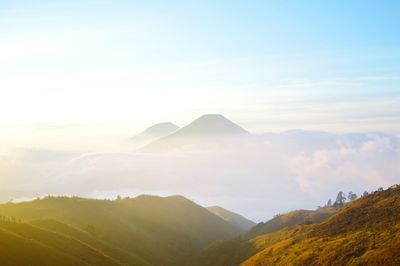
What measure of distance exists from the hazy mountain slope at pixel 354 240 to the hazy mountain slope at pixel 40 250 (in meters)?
39.4

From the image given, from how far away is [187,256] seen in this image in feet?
549

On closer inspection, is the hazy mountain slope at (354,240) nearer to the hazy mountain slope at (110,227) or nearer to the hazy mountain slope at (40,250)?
the hazy mountain slope at (40,250)

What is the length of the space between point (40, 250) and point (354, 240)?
59.3 m

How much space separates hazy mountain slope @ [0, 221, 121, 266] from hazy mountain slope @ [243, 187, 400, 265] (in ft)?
129

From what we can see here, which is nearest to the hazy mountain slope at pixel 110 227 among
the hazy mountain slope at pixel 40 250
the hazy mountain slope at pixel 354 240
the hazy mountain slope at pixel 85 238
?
the hazy mountain slope at pixel 85 238

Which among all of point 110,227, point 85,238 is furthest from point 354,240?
point 110,227

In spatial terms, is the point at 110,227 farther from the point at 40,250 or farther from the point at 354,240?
the point at 354,240

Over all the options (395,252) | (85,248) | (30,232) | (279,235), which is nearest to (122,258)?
(85,248)

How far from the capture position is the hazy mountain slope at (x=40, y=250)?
71.0 metres

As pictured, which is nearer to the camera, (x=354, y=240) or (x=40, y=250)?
(x=40, y=250)

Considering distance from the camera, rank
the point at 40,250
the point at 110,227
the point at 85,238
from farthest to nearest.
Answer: the point at 110,227 → the point at 85,238 → the point at 40,250

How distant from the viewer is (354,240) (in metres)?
86.6

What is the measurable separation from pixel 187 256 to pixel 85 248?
258ft

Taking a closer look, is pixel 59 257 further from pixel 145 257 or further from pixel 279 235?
pixel 279 235
